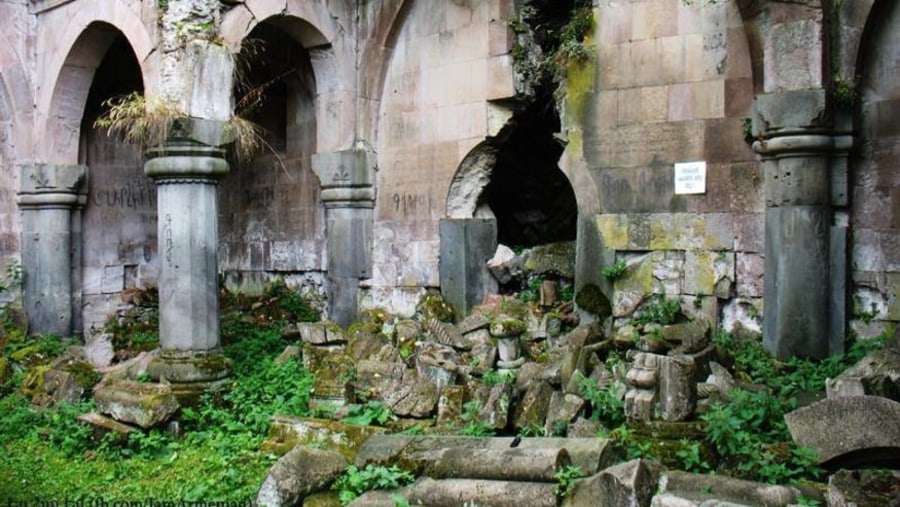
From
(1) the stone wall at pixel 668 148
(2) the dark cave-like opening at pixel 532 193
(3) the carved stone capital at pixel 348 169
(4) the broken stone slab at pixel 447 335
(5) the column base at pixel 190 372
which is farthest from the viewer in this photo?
(2) the dark cave-like opening at pixel 532 193

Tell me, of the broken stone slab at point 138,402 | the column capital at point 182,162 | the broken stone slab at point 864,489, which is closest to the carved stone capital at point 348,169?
the column capital at point 182,162

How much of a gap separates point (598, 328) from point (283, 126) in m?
5.96

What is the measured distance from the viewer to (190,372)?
761cm

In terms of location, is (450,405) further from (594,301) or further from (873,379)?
(873,379)

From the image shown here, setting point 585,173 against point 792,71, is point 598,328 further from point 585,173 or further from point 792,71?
point 792,71

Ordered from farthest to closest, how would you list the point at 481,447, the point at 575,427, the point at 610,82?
the point at 610,82 → the point at 575,427 → the point at 481,447

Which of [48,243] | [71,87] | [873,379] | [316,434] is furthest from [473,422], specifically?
[71,87]

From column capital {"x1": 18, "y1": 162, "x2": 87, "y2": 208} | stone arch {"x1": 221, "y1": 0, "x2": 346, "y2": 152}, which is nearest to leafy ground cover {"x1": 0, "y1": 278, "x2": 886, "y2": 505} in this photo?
stone arch {"x1": 221, "y1": 0, "x2": 346, "y2": 152}

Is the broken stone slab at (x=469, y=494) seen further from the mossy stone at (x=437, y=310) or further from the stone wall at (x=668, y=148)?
the mossy stone at (x=437, y=310)

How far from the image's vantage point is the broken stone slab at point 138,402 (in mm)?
7141

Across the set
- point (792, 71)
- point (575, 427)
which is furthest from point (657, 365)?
point (792, 71)

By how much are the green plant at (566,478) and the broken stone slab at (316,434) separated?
175cm

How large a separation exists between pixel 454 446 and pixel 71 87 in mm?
7829

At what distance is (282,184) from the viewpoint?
11.2m
